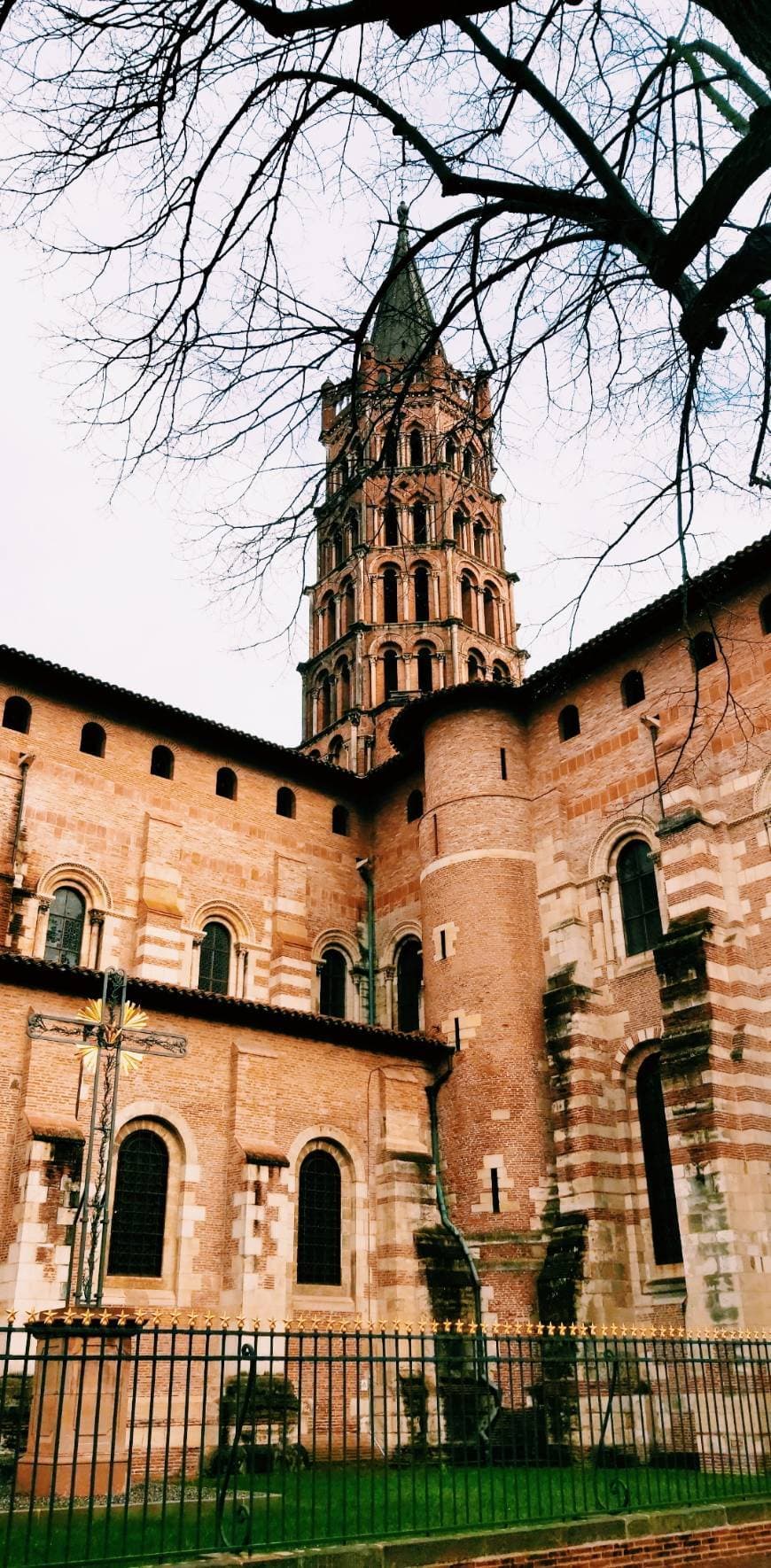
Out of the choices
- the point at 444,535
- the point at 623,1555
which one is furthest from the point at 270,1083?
the point at 444,535

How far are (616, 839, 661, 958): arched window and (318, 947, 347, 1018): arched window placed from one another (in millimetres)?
7856

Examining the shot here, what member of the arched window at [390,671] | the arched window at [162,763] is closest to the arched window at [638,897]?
the arched window at [162,763]

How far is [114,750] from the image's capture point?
25.4m

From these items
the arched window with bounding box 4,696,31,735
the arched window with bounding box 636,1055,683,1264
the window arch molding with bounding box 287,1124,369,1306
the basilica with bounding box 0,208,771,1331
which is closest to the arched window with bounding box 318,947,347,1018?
the basilica with bounding box 0,208,771,1331

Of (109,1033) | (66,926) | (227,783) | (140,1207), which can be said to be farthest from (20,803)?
(140,1207)

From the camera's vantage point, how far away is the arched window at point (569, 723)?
2539cm

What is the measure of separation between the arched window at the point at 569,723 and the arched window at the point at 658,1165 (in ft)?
23.6

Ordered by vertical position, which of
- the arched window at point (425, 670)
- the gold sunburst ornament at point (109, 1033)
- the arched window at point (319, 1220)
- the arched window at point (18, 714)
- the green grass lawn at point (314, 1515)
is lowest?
the green grass lawn at point (314, 1515)

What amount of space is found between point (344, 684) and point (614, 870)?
20.8m

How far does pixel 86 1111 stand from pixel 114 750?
29.6 ft

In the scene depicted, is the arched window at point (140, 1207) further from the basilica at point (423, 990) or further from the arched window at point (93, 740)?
the arched window at point (93, 740)

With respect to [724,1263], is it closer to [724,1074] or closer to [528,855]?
[724,1074]

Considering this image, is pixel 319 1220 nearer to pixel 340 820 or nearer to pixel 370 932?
pixel 370 932

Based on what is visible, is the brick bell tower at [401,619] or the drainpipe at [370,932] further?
the brick bell tower at [401,619]
